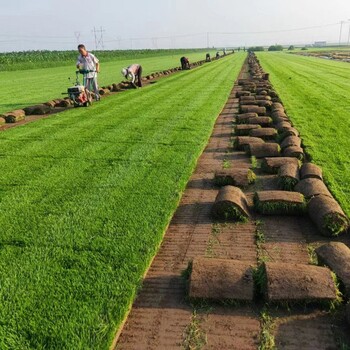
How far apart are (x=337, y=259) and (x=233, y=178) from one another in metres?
2.82

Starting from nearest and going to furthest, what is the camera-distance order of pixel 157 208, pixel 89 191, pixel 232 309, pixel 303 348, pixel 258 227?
pixel 303 348 < pixel 232 309 < pixel 258 227 < pixel 157 208 < pixel 89 191

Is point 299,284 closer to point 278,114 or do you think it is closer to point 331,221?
point 331,221

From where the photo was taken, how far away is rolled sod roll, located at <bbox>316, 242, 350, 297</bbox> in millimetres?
3771

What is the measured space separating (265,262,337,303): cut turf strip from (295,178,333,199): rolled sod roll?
209cm

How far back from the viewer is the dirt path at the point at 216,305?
3275mm

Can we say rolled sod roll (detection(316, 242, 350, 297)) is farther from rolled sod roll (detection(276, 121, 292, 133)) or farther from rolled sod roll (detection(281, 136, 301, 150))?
rolled sod roll (detection(276, 121, 292, 133))

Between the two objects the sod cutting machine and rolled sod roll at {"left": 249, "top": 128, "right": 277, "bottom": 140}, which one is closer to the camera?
rolled sod roll at {"left": 249, "top": 128, "right": 277, "bottom": 140}

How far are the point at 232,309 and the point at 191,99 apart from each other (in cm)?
1335

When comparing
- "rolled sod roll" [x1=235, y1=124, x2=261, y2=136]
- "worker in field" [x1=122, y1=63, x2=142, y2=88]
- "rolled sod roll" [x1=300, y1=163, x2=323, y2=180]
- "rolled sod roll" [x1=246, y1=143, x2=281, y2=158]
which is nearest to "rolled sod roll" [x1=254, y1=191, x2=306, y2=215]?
"rolled sod roll" [x1=300, y1=163, x2=323, y2=180]

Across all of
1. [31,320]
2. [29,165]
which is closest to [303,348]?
[31,320]

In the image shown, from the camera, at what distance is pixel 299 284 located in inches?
142

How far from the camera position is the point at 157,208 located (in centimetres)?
560

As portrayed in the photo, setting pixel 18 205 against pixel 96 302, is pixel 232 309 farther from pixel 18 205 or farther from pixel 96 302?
pixel 18 205

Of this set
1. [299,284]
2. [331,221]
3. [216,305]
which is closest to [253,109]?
[331,221]
